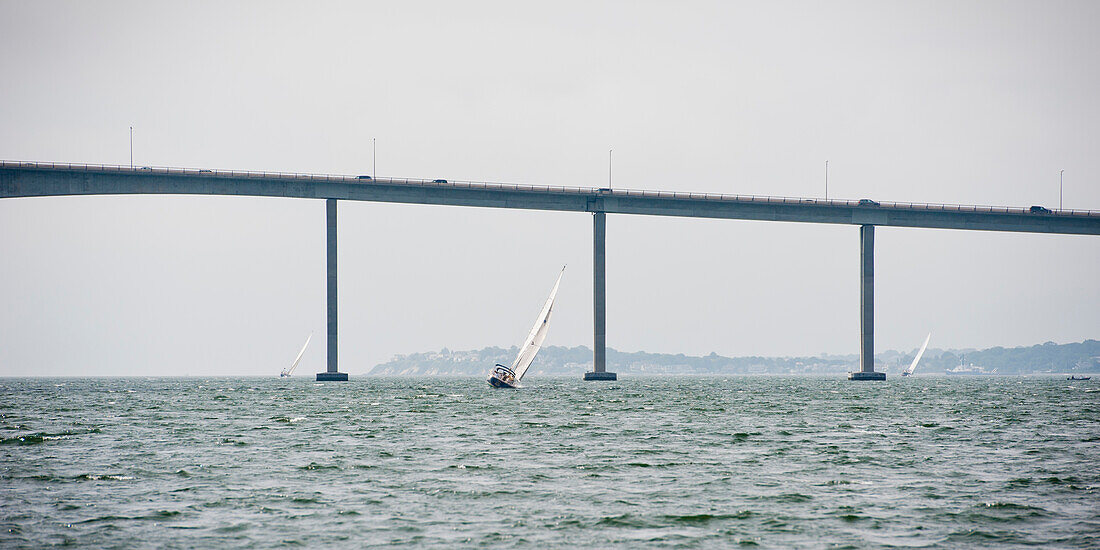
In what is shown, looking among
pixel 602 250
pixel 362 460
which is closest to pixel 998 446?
pixel 362 460

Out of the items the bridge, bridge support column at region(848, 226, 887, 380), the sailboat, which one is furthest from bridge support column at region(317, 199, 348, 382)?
bridge support column at region(848, 226, 887, 380)

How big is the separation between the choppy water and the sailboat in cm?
5522

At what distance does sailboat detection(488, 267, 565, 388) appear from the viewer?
110625 millimetres

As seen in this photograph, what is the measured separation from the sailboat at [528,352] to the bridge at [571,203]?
23748 mm

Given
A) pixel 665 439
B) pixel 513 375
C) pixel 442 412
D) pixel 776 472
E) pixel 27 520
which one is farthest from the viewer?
pixel 513 375

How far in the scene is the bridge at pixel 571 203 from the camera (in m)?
124

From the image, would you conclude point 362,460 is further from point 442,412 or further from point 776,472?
point 442,412

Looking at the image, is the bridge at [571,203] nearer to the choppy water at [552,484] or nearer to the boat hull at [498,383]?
the boat hull at [498,383]

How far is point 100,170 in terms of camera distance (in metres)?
124

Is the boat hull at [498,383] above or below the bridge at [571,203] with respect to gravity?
below

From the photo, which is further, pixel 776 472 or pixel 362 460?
pixel 362 460

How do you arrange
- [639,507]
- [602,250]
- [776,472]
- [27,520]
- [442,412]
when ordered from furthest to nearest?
[602,250], [442,412], [776,472], [639,507], [27,520]

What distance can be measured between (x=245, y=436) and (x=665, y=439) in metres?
16.6

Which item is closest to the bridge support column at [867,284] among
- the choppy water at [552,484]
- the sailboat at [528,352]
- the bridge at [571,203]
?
the bridge at [571,203]
